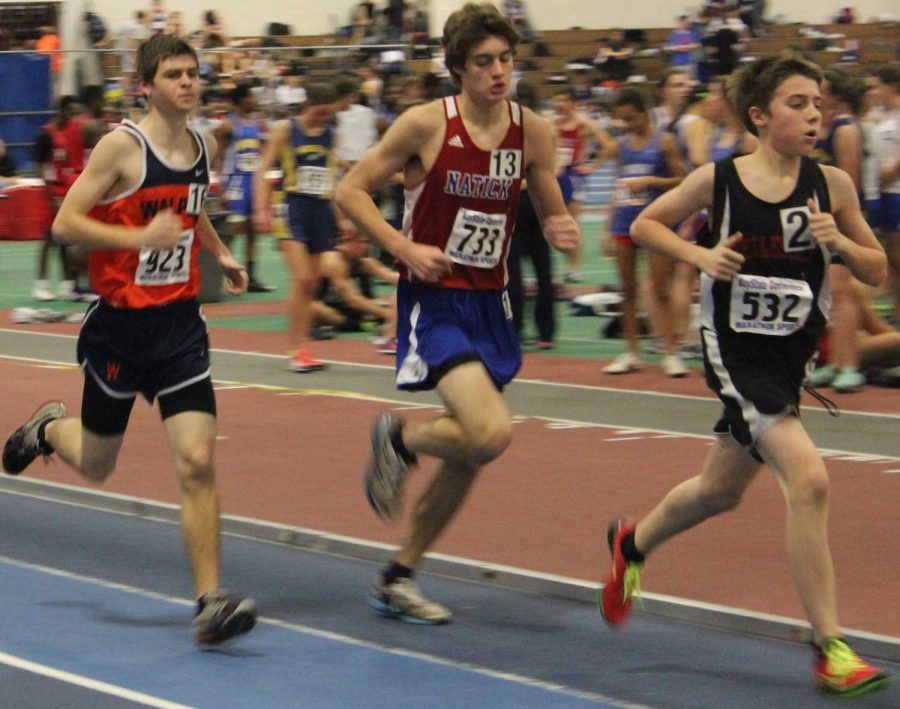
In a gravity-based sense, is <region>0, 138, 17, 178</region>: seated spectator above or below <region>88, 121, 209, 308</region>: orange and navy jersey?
below

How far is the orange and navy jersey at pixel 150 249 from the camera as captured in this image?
641 cm

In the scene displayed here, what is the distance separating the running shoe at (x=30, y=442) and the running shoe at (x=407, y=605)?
1726 millimetres

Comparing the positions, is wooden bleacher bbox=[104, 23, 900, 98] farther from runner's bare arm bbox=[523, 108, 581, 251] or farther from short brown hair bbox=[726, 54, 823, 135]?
short brown hair bbox=[726, 54, 823, 135]

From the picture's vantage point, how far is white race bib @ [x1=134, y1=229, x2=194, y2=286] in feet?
21.2

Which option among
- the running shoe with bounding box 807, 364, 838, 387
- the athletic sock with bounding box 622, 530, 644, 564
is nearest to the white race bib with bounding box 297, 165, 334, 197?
the running shoe with bounding box 807, 364, 838, 387

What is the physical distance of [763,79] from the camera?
18.8 ft

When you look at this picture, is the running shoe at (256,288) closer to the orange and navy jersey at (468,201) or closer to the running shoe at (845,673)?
the orange and navy jersey at (468,201)

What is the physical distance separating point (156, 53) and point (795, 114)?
221 cm

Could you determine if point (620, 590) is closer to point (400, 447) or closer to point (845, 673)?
point (400, 447)

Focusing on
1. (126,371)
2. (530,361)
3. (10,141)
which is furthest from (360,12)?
(126,371)

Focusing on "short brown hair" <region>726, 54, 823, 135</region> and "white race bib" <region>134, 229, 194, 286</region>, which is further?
"white race bib" <region>134, 229, 194, 286</region>

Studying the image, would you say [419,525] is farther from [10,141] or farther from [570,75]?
[570,75]

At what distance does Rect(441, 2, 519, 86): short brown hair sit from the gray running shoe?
1.24 meters

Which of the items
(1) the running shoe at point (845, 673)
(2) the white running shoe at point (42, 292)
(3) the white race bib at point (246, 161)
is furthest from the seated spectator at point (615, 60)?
(1) the running shoe at point (845, 673)
